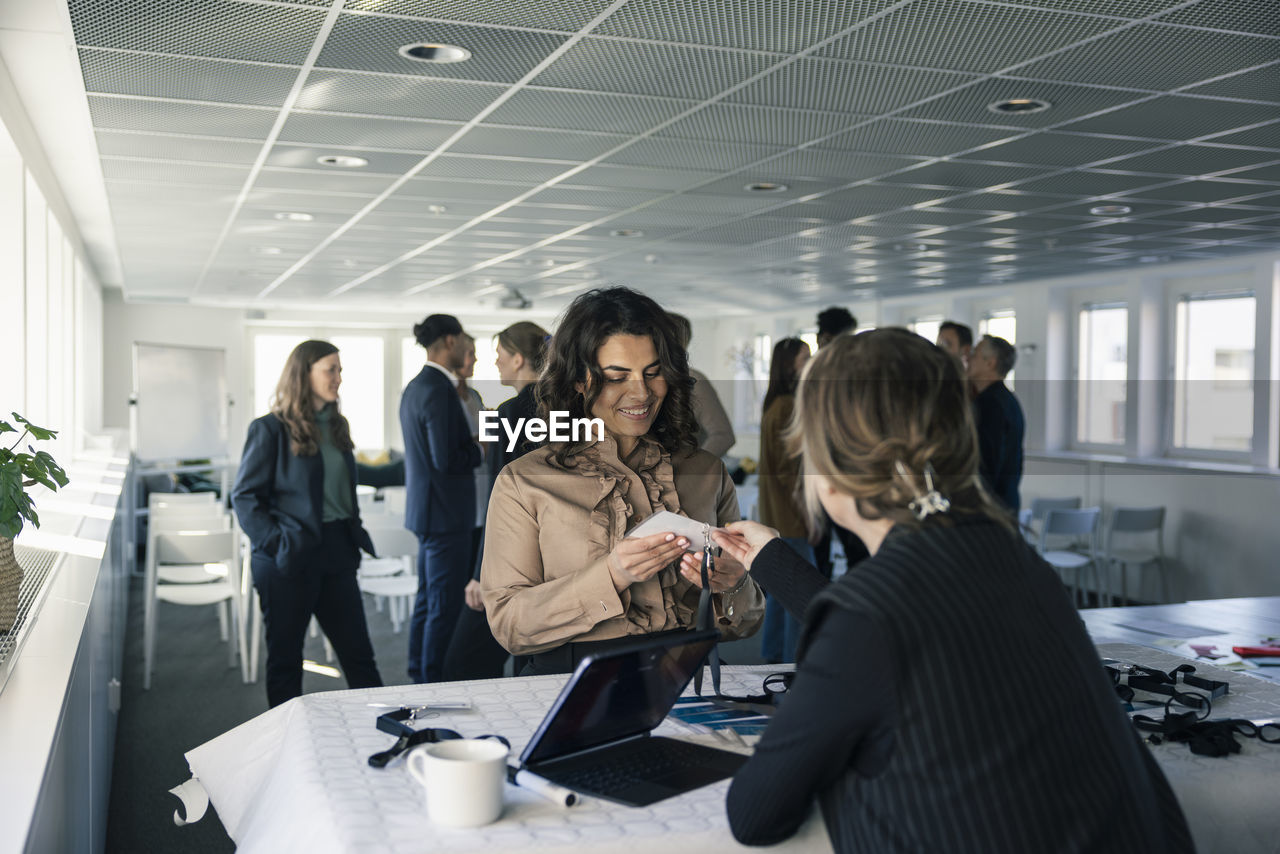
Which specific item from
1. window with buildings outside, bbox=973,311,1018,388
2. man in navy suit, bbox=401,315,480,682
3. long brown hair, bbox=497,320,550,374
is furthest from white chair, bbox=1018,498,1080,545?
long brown hair, bbox=497,320,550,374

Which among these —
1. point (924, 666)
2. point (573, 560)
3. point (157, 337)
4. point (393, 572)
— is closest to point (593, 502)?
point (573, 560)

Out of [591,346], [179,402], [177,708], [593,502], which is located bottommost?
[177,708]

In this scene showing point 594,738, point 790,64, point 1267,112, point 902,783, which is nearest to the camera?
point 902,783

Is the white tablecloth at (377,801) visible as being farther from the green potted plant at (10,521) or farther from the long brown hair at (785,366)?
the long brown hair at (785,366)

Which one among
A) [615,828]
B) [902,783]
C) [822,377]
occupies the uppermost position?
[822,377]

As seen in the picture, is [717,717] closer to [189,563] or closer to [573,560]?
[573,560]

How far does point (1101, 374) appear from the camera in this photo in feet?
33.1

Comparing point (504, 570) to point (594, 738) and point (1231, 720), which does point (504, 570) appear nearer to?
point (594, 738)

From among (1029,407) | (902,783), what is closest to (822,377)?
(902,783)

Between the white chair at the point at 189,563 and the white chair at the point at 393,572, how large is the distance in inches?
26.0

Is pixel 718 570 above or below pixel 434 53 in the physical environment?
below

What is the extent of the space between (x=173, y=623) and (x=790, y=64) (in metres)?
5.31

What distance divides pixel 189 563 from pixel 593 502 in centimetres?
385

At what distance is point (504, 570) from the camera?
2027mm
